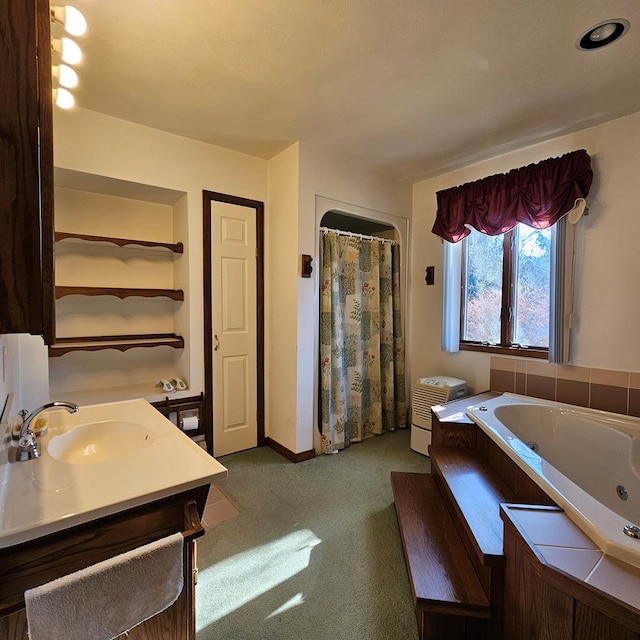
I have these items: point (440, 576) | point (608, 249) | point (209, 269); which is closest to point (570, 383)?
point (608, 249)

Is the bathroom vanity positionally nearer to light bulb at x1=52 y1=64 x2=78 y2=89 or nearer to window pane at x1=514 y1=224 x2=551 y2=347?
light bulb at x1=52 y1=64 x2=78 y2=89

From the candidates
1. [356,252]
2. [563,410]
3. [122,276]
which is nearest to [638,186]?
[563,410]

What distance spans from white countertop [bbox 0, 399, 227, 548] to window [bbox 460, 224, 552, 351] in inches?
104

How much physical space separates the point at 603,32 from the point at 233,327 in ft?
9.11

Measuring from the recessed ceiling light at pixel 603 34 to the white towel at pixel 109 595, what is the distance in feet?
8.29

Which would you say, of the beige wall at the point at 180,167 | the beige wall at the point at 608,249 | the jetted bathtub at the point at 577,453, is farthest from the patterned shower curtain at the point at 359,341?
the beige wall at the point at 608,249

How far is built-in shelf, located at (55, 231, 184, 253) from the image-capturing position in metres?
2.35

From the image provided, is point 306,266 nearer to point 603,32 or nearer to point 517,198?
point 517,198

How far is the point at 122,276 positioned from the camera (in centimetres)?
281

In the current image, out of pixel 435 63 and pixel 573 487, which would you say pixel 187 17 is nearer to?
pixel 435 63

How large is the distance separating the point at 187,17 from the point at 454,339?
2.84m

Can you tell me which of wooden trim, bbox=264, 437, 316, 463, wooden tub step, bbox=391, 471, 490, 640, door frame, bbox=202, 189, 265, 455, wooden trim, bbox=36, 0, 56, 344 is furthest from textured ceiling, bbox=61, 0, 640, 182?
wooden trim, bbox=264, 437, 316, 463

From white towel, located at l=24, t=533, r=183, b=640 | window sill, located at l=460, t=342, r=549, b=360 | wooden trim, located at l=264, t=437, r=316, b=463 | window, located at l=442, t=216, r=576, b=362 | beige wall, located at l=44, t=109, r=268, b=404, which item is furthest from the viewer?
wooden trim, located at l=264, t=437, r=316, b=463

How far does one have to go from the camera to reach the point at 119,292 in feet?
8.38
